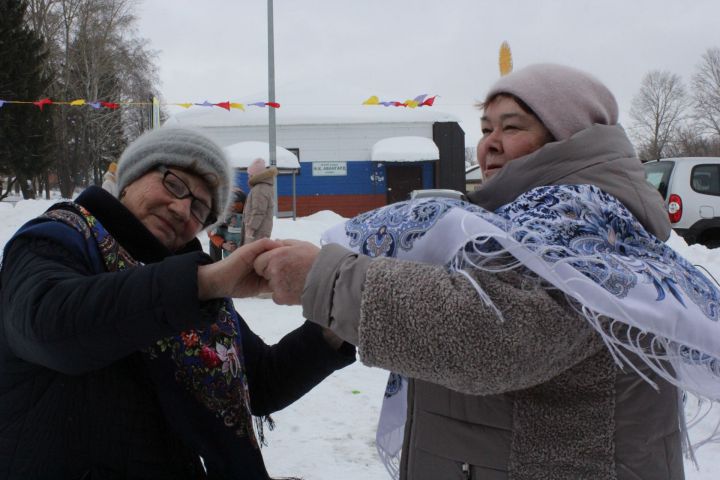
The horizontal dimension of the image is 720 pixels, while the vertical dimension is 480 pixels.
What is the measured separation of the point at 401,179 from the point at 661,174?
1336cm

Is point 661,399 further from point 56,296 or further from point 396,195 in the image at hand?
point 396,195

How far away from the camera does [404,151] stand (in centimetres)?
2231

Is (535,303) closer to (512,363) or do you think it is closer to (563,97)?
(512,363)

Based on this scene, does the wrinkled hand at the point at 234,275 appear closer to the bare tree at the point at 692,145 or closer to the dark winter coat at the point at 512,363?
the dark winter coat at the point at 512,363

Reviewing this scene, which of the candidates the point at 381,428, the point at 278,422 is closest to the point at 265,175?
the point at 278,422

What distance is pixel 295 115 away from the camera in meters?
22.9

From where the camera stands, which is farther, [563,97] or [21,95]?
[21,95]

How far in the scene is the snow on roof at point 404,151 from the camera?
22188 millimetres

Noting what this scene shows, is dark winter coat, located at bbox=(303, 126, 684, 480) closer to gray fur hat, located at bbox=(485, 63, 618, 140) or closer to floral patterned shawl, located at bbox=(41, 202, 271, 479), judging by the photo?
gray fur hat, located at bbox=(485, 63, 618, 140)

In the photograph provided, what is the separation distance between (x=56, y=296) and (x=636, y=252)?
47.1 inches

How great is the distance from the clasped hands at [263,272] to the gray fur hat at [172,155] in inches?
24.8

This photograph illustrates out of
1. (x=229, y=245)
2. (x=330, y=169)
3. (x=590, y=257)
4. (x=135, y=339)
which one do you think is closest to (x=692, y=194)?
(x=229, y=245)

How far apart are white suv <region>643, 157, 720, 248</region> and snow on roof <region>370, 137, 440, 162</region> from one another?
12.4m

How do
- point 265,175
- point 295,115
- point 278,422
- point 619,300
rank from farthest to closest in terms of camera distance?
point 295,115 < point 265,175 < point 278,422 < point 619,300
